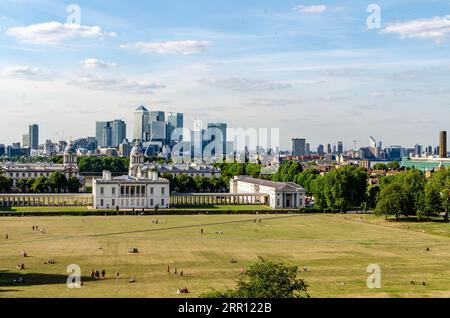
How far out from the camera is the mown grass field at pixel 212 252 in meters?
43.0

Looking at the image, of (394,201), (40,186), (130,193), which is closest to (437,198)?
(394,201)

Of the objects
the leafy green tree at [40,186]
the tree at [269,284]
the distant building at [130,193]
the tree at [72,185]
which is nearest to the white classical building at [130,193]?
the distant building at [130,193]

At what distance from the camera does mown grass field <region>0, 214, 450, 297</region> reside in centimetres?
4300

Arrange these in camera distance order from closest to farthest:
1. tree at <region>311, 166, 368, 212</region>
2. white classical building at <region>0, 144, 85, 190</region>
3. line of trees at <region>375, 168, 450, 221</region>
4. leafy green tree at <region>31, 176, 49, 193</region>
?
line of trees at <region>375, 168, 450, 221</region> → tree at <region>311, 166, 368, 212</region> → leafy green tree at <region>31, 176, 49, 193</region> → white classical building at <region>0, 144, 85, 190</region>

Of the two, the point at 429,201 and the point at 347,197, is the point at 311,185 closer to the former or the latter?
the point at 347,197

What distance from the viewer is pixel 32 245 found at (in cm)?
6462

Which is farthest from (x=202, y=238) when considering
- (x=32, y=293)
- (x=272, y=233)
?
(x=32, y=293)

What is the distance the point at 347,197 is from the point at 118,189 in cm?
4338

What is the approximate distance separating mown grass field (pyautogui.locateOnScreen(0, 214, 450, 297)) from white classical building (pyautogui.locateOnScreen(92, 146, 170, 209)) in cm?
2427

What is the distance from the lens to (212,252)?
60.4 m

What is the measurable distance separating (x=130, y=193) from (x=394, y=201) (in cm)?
5372

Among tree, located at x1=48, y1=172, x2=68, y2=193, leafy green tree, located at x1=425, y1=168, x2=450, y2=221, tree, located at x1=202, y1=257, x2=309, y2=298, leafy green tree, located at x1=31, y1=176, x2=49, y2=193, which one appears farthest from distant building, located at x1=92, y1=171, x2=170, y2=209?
tree, located at x1=202, y1=257, x2=309, y2=298

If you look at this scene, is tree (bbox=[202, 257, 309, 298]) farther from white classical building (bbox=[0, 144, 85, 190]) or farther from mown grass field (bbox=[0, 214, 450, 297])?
white classical building (bbox=[0, 144, 85, 190])

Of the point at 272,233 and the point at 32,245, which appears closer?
the point at 32,245
